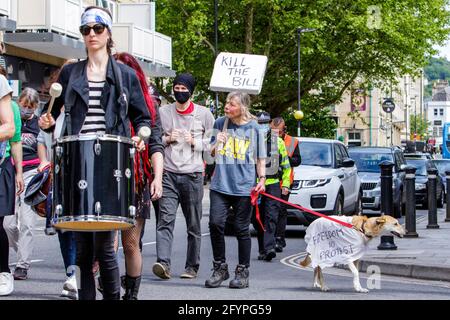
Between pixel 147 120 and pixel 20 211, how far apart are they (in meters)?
4.44

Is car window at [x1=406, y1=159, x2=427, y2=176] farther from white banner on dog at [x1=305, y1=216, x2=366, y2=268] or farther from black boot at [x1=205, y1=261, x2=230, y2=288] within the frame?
black boot at [x1=205, y1=261, x2=230, y2=288]

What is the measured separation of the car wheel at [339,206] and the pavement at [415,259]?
1.81 m

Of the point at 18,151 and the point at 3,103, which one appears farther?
the point at 18,151

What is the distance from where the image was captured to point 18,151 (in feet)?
29.0

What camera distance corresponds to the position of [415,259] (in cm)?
1252

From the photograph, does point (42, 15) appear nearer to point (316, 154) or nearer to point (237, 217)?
point (316, 154)

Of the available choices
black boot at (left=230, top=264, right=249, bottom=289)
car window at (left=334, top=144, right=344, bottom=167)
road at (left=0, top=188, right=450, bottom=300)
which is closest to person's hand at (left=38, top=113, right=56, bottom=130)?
road at (left=0, top=188, right=450, bottom=300)

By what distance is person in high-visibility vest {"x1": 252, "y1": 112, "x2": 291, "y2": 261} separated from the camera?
13219 millimetres

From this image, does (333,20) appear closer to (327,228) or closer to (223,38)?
(223,38)

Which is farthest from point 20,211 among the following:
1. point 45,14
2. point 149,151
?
point 45,14

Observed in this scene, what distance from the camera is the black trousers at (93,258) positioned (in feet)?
20.6

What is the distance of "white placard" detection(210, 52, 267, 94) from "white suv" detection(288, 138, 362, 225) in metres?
3.75

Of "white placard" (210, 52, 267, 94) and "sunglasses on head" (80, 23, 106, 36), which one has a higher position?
"white placard" (210, 52, 267, 94)

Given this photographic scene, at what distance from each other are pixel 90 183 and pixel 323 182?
480 inches
